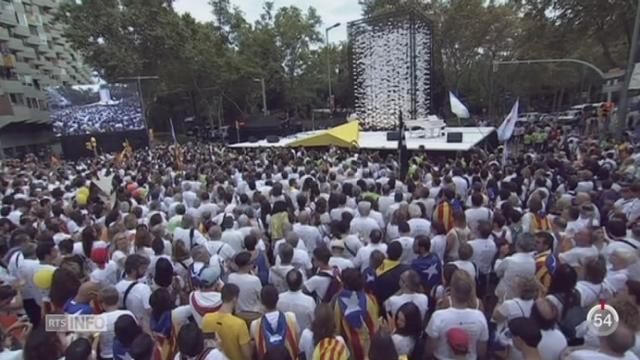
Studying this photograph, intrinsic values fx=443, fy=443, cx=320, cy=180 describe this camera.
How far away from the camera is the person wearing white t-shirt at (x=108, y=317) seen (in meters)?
3.52

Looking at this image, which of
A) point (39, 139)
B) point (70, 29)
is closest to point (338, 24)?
point (70, 29)

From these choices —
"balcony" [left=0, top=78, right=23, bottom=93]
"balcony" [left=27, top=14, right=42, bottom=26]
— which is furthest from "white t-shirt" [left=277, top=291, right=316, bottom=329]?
"balcony" [left=27, top=14, right=42, bottom=26]

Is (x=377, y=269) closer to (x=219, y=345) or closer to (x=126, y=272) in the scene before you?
(x=219, y=345)

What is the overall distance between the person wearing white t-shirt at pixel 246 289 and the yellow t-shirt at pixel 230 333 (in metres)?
0.78

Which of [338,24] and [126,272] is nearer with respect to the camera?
[126,272]

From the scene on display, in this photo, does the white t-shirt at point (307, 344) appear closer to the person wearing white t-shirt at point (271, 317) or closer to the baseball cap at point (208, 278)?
the person wearing white t-shirt at point (271, 317)

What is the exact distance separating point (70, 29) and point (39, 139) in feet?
62.0

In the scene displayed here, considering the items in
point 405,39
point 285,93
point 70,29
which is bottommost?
point 285,93

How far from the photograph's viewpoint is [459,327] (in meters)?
3.14

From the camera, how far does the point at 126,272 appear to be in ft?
14.0

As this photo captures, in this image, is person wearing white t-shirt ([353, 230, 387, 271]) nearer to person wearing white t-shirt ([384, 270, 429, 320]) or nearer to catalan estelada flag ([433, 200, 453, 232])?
person wearing white t-shirt ([384, 270, 429, 320])

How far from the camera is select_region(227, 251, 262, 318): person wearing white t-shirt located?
4.16m

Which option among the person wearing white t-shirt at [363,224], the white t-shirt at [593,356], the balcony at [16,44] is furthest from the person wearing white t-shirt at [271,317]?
the balcony at [16,44]

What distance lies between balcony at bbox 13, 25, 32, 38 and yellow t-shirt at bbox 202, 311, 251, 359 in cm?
5380
